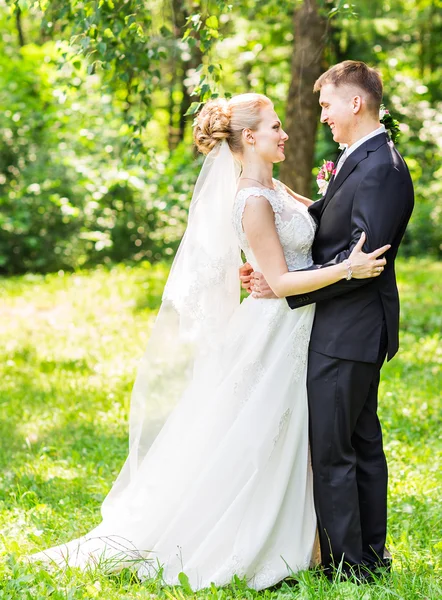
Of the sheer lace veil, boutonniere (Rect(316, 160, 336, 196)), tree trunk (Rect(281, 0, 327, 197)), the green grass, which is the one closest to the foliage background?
tree trunk (Rect(281, 0, 327, 197))

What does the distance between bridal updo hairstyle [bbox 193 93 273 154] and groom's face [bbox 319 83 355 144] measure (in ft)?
1.04

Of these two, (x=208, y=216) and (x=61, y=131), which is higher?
(x=61, y=131)

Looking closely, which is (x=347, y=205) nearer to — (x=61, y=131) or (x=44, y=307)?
(x=44, y=307)

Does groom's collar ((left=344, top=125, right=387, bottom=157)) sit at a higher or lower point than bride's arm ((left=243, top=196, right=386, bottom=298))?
higher

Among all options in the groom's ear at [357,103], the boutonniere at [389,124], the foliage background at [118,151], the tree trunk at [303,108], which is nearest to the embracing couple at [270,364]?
the groom's ear at [357,103]

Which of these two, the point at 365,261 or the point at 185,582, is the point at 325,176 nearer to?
the point at 365,261

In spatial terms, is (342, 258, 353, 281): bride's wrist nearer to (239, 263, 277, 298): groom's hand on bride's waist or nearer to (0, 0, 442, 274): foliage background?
(239, 263, 277, 298): groom's hand on bride's waist

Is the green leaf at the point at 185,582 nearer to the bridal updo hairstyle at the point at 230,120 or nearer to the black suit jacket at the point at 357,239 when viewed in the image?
the black suit jacket at the point at 357,239

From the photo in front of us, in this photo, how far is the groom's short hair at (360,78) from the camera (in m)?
3.14

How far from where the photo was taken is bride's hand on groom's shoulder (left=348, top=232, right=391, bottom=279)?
302 centimetres

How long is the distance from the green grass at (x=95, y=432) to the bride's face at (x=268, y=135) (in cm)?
185

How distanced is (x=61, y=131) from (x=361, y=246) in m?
9.92

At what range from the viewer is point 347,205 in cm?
315

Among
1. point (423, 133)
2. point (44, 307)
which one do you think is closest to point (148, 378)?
point (44, 307)
